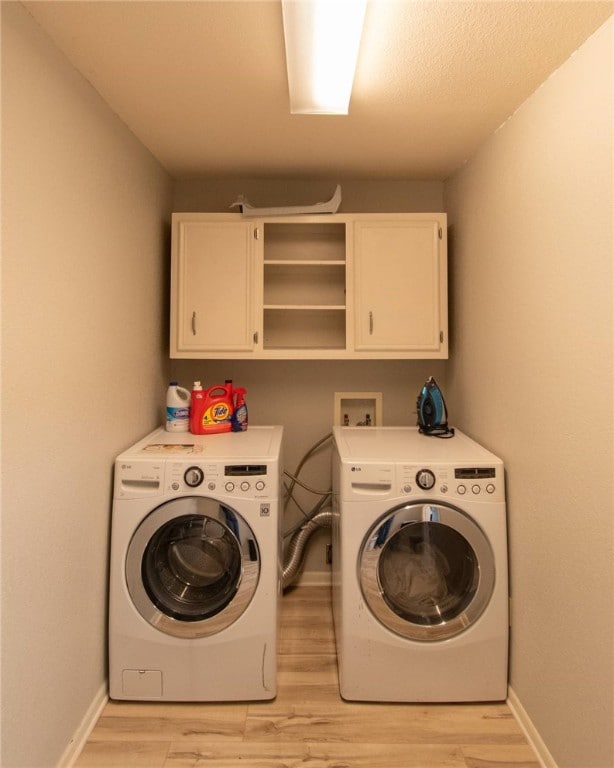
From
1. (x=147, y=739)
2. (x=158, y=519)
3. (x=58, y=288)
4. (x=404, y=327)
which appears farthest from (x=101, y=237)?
(x=147, y=739)

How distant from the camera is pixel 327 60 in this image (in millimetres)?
1263

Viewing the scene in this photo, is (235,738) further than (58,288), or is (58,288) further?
(235,738)

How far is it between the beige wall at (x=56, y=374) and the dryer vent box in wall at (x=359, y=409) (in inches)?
46.8

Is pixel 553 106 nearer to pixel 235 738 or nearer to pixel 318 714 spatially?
pixel 318 714

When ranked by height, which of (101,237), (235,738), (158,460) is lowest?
(235,738)

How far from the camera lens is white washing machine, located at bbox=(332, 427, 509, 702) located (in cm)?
160

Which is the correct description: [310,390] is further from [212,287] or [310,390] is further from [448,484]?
[448,484]

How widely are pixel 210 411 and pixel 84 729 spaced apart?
4.12ft

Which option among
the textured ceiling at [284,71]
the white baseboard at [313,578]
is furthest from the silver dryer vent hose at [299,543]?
the textured ceiling at [284,71]

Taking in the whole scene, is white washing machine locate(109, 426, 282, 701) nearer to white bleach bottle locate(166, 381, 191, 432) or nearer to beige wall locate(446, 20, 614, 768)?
white bleach bottle locate(166, 381, 191, 432)

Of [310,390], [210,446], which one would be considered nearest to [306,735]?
[210,446]

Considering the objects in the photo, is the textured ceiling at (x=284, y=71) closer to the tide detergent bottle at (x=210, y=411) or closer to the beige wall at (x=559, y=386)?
the beige wall at (x=559, y=386)

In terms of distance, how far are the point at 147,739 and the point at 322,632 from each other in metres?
0.85

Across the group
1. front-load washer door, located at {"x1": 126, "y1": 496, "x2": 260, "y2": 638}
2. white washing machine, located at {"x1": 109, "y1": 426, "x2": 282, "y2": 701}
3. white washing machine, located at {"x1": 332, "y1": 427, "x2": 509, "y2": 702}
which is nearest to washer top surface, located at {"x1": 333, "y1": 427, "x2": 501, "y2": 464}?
white washing machine, located at {"x1": 332, "y1": 427, "x2": 509, "y2": 702}
